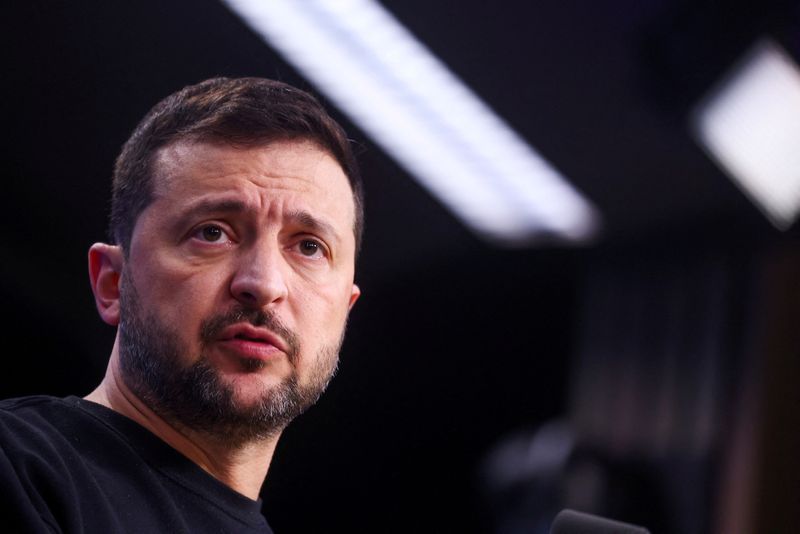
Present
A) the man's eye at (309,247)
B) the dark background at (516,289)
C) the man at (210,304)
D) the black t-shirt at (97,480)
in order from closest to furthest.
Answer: the black t-shirt at (97,480) → the man at (210,304) → the man's eye at (309,247) → the dark background at (516,289)

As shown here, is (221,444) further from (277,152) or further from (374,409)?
(374,409)

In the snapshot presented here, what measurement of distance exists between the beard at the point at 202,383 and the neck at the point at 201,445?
0.03ft

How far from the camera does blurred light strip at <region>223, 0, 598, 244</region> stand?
6.24ft

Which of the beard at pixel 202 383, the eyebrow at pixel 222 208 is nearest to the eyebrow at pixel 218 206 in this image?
the eyebrow at pixel 222 208

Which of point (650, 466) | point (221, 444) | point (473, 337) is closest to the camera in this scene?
point (221, 444)

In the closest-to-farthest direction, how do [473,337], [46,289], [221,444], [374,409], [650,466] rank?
[221,444]
[46,289]
[374,409]
[473,337]
[650,466]

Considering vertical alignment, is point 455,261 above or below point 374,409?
above

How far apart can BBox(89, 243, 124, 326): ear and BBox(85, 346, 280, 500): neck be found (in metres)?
0.06

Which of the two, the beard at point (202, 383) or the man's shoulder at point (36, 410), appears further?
the beard at point (202, 383)

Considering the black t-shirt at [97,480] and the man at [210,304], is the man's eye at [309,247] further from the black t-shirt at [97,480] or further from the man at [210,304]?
the black t-shirt at [97,480]

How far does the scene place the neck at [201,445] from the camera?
4.31 feet

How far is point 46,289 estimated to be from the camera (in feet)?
5.65

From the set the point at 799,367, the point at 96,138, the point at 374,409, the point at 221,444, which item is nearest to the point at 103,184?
the point at 96,138

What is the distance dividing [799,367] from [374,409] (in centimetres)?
118
